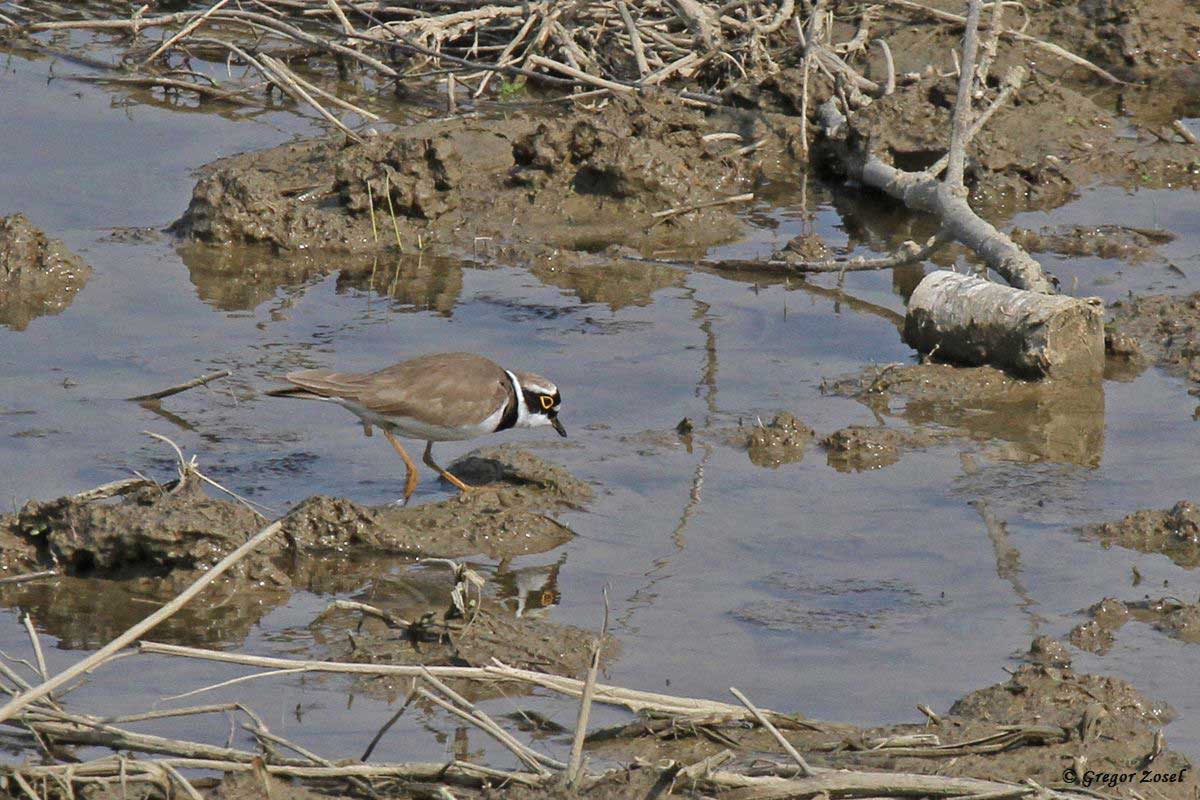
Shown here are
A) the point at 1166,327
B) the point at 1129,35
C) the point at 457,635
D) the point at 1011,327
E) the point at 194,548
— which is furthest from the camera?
the point at 1129,35

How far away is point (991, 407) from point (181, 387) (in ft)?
14.2

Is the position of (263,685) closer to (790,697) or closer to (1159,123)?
(790,697)

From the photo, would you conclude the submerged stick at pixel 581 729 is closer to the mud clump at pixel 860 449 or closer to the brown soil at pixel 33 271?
the mud clump at pixel 860 449

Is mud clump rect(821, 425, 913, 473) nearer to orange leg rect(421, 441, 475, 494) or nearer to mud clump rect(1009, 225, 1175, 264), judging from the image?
orange leg rect(421, 441, 475, 494)

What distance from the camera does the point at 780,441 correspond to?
8570 mm

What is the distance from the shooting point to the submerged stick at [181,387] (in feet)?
28.3

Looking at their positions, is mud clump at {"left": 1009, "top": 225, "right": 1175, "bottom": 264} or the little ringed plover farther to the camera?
mud clump at {"left": 1009, "top": 225, "right": 1175, "bottom": 264}

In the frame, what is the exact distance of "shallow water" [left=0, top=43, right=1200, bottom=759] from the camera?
6.43m

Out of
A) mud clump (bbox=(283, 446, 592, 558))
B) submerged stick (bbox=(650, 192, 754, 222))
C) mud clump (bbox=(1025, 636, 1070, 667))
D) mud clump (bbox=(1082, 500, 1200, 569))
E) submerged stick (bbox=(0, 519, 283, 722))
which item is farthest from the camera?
submerged stick (bbox=(650, 192, 754, 222))

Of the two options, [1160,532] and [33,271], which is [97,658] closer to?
[1160,532]

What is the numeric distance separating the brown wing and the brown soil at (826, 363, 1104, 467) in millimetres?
2039

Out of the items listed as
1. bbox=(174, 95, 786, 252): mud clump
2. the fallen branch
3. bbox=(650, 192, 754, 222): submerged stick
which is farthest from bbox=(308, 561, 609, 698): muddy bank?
bbox=(650, 192, 754, 222): submerged stick

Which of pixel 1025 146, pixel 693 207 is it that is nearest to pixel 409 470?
pixel 693 207

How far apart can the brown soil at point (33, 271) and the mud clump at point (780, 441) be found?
4.45 metres
